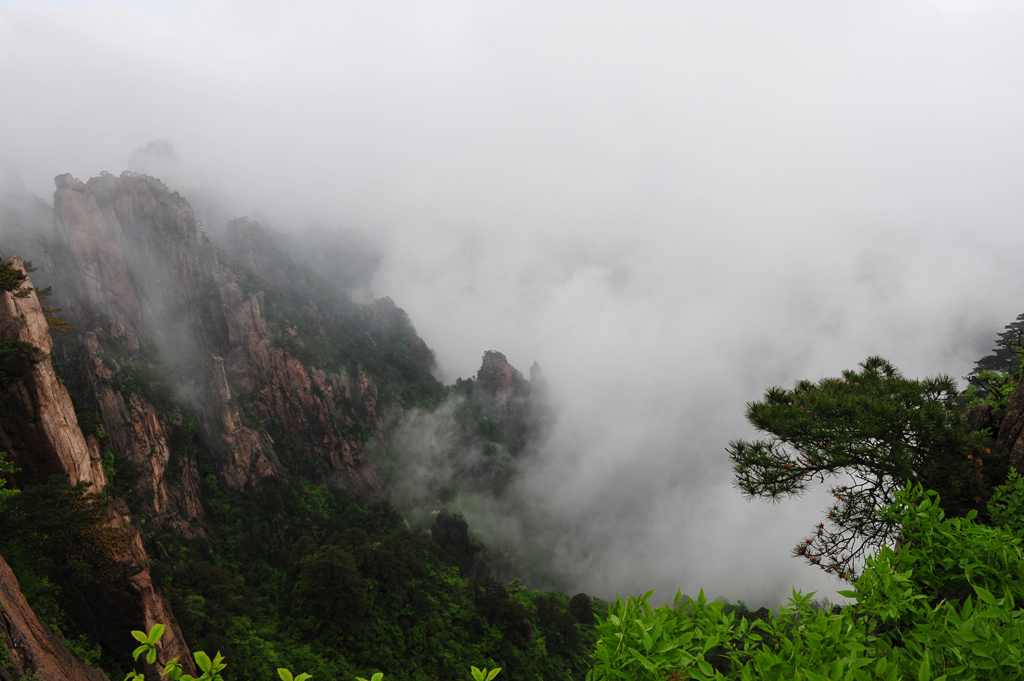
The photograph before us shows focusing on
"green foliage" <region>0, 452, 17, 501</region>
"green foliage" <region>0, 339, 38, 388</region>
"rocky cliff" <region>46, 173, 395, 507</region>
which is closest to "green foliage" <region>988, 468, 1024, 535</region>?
"green foliage" <region>0, 452, 17, 501</region>

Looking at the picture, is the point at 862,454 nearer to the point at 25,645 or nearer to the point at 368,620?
the point at 25,645

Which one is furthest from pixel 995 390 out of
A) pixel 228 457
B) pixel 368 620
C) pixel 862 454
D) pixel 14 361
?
pixel 228 457

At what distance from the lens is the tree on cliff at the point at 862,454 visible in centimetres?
555

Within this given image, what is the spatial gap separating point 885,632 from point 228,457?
203 feet

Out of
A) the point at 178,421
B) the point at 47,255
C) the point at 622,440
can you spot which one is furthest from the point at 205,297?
the point at 622,440

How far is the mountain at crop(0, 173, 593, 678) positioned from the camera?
13.8m

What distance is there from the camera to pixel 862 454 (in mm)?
5637

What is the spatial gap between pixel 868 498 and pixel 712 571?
531 feet

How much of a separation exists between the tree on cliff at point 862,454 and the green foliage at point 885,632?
5.66 ft

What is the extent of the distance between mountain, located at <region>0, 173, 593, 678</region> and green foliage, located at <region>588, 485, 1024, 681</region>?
10546 millimetres

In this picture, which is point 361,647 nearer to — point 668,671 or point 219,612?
point 219,612

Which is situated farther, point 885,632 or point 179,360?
point 179,360

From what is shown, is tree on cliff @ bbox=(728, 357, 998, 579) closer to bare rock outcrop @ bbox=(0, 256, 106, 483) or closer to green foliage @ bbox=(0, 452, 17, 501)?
green foliage @ bbox=(0, 452, 17, 501)

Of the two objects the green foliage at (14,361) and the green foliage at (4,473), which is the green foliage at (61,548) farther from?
the green foliage at (14,361)
